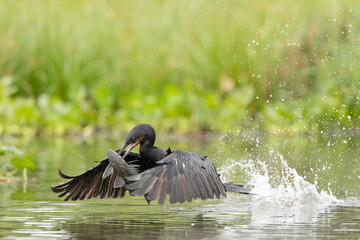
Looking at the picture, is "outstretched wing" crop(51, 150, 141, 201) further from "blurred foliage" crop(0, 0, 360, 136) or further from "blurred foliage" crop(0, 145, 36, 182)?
"blurred foliage" crop(0, 0, 360, 136)

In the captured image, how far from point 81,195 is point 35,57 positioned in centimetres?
1083

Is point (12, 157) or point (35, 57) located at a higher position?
point (35, 57)

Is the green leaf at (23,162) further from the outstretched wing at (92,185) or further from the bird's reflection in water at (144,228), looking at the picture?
the bird's reflection in water at (144,228)

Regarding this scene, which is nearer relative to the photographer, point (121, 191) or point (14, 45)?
point (121, 191)

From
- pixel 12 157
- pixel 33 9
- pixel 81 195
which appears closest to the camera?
pixel 81 195

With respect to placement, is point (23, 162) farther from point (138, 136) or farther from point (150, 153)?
point (138, 136)

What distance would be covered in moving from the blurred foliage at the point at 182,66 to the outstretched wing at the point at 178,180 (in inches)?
343

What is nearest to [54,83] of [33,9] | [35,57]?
[35,57]

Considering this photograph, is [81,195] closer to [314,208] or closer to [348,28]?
[314,208]

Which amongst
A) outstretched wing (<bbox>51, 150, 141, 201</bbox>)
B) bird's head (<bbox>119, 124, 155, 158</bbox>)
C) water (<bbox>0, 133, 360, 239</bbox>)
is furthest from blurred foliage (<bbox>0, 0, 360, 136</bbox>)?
bird's head (<bbox>119, 124, 155, 158</bbox>)

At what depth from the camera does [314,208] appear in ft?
28.1

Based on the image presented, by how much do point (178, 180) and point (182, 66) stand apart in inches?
416

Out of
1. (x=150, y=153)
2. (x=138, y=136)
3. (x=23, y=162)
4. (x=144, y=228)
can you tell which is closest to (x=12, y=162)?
(x=23, y=162)

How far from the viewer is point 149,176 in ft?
24.3
